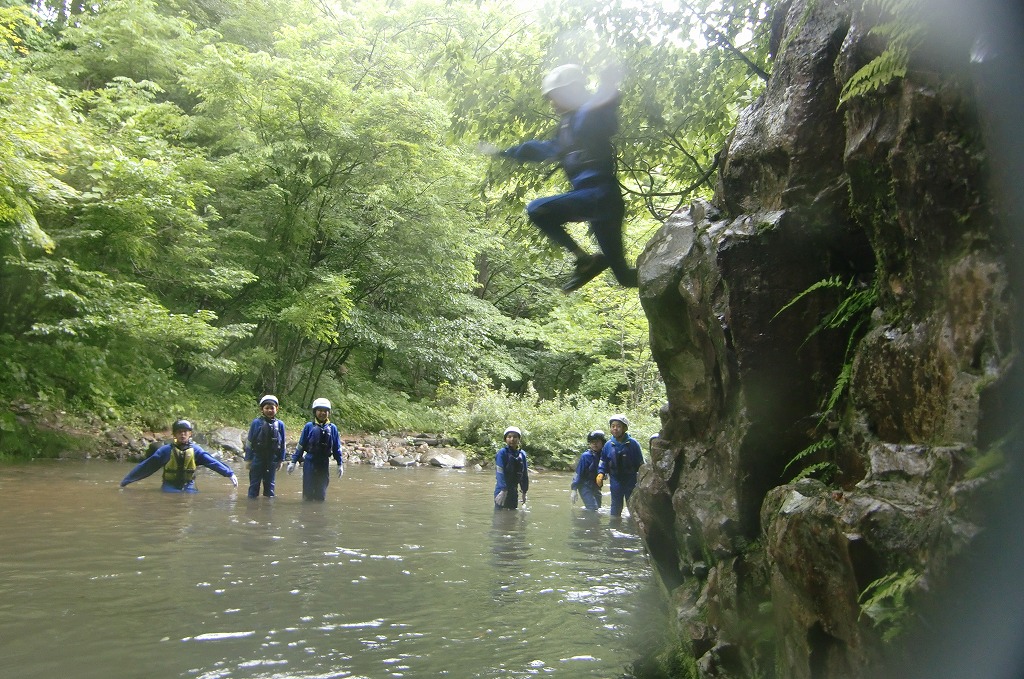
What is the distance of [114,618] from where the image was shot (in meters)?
4.77

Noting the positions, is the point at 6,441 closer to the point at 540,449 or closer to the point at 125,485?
the point at 125,485

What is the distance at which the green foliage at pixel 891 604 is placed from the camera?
2.30 meters

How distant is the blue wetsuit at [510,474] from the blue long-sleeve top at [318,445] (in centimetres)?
248

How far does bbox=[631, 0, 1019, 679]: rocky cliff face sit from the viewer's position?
91.9 inches

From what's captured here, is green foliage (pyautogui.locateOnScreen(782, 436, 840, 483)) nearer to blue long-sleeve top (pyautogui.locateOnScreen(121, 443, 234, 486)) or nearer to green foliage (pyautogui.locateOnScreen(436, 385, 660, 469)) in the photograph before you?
blue long-sleeve top (pyautogui.locateOnScreen(121, 443, 234, 486))

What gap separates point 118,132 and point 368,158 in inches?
244

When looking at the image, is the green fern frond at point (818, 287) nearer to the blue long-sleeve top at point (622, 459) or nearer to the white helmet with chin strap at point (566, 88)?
the white helmet with chin strap at point (566, 88)

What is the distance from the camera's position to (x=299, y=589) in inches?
230

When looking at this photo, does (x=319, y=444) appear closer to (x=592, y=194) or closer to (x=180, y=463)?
(x=180, y=463)

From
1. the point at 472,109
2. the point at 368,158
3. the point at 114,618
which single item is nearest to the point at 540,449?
the point at 368,158

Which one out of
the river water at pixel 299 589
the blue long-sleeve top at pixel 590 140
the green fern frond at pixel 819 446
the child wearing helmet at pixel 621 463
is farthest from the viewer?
the child wearing helmet at pixel 621 463

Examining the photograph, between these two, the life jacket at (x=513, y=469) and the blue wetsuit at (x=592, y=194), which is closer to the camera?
the blue wetsuit at (x=592, y=194)

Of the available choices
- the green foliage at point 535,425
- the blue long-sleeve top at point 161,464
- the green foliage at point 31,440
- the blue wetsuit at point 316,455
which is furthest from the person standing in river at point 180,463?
the green foliage at point 535,425

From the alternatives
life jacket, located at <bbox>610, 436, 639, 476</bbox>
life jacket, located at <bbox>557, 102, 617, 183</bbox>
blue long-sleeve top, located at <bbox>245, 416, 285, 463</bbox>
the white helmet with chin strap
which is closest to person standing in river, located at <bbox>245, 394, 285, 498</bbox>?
blue long-sleeve top, located at <bbox>245, 416, 285, 463</bbox>
